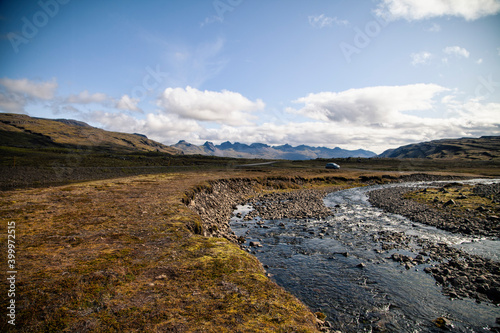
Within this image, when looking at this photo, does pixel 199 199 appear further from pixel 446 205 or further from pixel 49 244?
pixel 446 205

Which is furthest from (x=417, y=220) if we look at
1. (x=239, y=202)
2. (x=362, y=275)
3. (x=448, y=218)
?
(x=239, y=202)

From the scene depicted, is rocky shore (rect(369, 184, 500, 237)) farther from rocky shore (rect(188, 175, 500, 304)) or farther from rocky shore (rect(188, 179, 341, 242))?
rocky shore (rect(188, 179, 341, 242))

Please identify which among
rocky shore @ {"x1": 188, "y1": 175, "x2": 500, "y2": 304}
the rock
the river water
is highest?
the rock

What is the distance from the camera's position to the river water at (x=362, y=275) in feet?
36.2

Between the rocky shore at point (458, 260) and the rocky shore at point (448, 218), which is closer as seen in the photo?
the rocky shore at point (458, 260)

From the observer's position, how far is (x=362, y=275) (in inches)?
599

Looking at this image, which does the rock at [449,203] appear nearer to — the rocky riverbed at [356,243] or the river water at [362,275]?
the rocky riverbed at [356,243]

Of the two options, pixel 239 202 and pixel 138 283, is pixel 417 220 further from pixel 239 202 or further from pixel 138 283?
pixel 138 283

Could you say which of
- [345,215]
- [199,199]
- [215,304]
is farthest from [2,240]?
[345,215]

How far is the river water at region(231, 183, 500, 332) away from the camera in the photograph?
11.0 meters

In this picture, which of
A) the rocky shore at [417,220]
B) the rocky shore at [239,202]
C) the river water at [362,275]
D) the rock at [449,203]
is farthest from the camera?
the rock at [449,203]

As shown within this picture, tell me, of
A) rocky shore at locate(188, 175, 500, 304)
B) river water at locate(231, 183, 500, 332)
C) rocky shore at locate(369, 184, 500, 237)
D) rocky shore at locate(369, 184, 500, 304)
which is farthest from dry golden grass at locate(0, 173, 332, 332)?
rocky shore at locate(369, 184, 500, 237)

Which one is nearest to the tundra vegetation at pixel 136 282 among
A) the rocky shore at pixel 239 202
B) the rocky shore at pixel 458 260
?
the rocky shore at pixel 239 202

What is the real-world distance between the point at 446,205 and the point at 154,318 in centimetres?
4325
